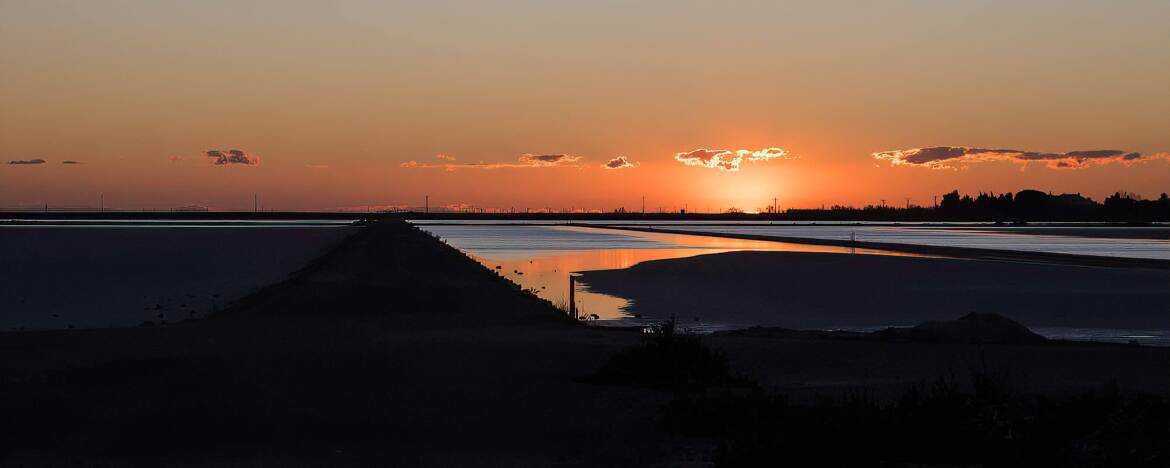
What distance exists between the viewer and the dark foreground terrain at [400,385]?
951 cm

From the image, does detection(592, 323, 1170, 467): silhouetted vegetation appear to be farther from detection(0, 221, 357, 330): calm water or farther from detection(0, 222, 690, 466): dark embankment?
detection(0, 221, 357, 330): calm water

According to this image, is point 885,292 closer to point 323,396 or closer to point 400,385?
point 400,385

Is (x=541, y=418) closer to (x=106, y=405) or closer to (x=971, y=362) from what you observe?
(x=106, y=405)

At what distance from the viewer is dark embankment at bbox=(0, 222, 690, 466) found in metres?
9.43

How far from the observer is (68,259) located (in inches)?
2126

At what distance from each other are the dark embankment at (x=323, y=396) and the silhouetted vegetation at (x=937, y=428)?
2.73ft

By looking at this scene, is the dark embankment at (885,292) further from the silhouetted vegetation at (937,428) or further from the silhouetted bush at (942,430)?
the silhouetted bush at (942,430)

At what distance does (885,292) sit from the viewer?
32625mm

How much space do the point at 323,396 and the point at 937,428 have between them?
6.38 meters

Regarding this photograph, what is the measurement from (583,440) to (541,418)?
3.71ft

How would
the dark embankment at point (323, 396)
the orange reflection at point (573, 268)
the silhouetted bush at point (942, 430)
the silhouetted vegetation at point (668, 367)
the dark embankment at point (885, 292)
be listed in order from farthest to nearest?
the orange reflection at point (573, 268) → the dark embankment at point (885, 292) → the silhouetted vegetation at point (668, 367) → the dark embankment at point (323, 396) → the silhouetted bush at point (942, 430)

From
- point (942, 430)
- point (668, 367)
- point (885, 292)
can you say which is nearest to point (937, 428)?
point (942, 430)

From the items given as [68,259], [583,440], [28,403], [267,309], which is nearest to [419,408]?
[583,440]

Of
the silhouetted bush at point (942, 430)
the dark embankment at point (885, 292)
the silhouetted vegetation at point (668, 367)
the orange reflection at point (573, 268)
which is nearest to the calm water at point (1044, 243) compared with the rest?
the orange reflection at point (573, 268)
